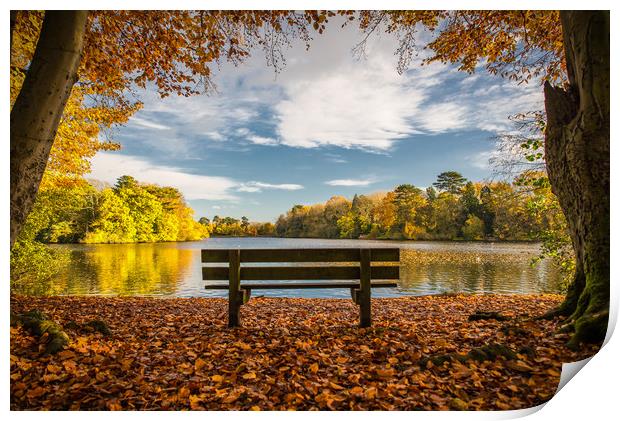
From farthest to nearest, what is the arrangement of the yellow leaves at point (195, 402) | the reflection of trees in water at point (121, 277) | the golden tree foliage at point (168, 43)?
the reflection of trees in water at point (121, 277)
the golden tree foliage at point (168, 43)
the yellow leaves at point (195, 402)

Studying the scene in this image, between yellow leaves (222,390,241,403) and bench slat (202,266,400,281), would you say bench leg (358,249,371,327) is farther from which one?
yellow leaves (222,390,241,403)

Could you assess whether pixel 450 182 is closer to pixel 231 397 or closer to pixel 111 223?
pixel 111 223

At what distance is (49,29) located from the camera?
3.21 meters

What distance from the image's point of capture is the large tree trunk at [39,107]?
3023 mm

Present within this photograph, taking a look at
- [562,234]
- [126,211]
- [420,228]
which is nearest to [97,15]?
[562,234]

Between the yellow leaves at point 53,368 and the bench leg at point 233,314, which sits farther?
the bench leg at point 233,314

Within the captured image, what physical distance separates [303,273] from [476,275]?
12.2 meters

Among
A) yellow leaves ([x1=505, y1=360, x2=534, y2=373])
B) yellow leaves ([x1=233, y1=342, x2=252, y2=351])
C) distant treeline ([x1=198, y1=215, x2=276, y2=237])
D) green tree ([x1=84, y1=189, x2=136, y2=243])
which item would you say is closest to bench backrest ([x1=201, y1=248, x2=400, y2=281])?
yellow leaves ([x1=233, y1=342, x2=252, y2=351])

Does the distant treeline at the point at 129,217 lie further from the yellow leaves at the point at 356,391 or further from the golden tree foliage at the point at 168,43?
the yellow leaves at the point at 356,391

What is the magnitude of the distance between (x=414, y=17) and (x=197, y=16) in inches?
135

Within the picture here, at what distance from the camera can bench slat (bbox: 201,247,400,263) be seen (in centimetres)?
391

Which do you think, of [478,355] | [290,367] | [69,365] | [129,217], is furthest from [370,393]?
[129,217]

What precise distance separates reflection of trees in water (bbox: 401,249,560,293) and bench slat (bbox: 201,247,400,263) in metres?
7.45

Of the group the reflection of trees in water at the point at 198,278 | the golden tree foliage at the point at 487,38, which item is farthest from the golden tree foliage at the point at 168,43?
the reflection of trees in water at the point at 198,278
